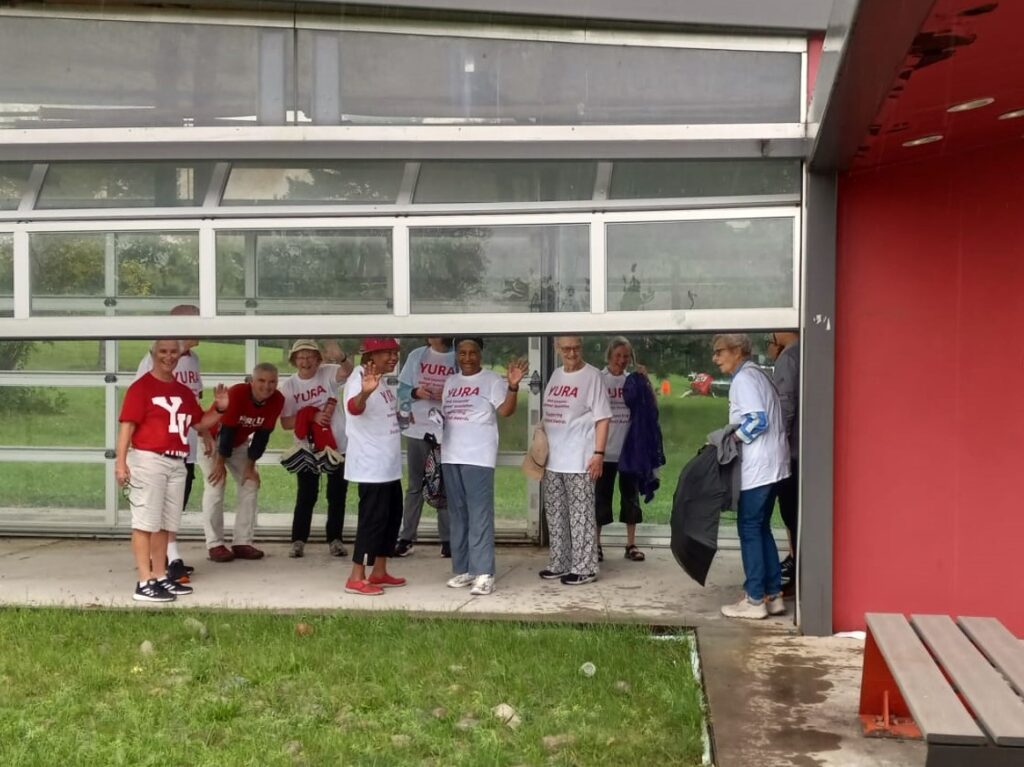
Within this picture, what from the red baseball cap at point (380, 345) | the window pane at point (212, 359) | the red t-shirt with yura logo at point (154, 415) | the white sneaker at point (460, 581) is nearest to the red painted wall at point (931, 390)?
the white sneaker at point (460, 581)

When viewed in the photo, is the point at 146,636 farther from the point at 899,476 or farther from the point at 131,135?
the point at 899,476

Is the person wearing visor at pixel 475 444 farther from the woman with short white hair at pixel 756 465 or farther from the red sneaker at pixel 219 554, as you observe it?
the red sneaker at pixel 219 554

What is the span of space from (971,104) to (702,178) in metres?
1.89

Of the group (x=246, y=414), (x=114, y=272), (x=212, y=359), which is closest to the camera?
(x=114, y=272)

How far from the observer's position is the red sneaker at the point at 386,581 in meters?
7.72

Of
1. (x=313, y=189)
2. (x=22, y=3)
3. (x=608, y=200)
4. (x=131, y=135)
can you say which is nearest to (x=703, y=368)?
(x=608, y=200)

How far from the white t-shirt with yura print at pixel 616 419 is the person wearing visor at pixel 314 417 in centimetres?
186

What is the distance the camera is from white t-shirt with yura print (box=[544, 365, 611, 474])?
7742 mm

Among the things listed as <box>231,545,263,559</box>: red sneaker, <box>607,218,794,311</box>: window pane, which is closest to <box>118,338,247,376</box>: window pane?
<box>231,545,263,559</box>: red sneaker

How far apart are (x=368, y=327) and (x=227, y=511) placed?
3.65m

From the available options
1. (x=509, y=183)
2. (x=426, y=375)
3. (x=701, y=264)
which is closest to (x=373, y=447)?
(x=426, y=375)

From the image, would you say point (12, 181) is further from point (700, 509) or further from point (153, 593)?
point (700, 509)

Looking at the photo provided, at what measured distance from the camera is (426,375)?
8633 mm

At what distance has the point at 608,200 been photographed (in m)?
6.80
